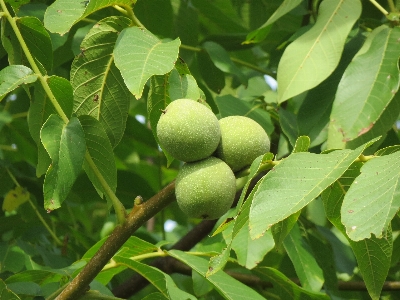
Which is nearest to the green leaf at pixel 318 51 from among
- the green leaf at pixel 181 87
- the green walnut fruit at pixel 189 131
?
the green leaf at pixel 181 87

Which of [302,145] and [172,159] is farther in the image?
[172,159]

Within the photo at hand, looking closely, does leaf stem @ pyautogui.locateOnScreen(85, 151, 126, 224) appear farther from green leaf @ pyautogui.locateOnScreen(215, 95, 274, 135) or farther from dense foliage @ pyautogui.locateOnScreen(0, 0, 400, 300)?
green leaf @ pyautogui.locateOnScreen(215, 95, 274, 135)

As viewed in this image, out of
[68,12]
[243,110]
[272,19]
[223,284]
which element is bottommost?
[223,284]

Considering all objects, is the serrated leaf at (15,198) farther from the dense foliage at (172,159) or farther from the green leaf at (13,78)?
the green leaf at (13,78)

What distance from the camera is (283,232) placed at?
132cm

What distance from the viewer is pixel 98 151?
146 cm

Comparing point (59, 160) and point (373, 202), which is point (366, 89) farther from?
point (59, 160)

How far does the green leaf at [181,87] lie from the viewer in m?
1.50

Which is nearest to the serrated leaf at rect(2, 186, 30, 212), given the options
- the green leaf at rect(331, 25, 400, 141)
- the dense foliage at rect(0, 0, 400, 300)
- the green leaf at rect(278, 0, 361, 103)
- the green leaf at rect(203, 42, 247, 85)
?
the dense foliage at rect(0, 0, 400, 300)

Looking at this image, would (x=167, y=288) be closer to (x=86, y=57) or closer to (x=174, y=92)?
(x=174, y=92)

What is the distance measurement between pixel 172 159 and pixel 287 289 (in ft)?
1.74

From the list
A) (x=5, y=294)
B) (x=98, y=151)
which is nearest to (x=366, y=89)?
(x=98, y=151)

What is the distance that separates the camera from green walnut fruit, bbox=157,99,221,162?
1.33m

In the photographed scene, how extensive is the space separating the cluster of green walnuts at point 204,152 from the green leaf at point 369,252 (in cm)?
19
